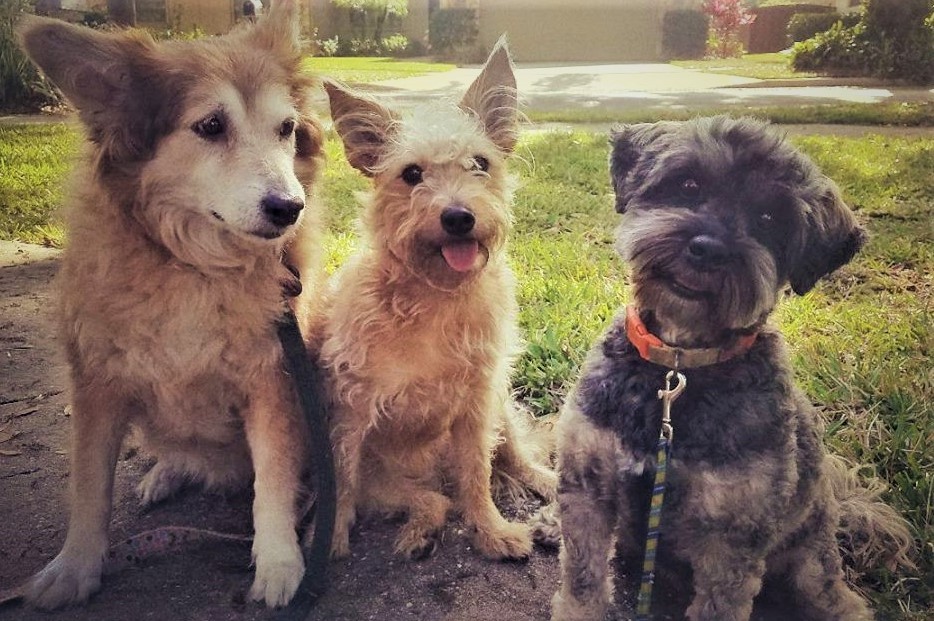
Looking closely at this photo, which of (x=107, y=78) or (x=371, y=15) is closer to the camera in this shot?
(x=107, y=78)

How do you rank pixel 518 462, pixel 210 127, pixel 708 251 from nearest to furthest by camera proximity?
pixel 708 251 < pixel 210 127 < pixel 518 462

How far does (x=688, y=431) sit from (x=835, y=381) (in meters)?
1.14

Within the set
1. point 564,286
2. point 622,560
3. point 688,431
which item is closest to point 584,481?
point 688,431

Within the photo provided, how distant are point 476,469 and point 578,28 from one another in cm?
169

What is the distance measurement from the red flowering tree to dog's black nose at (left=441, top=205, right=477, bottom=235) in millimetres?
1011

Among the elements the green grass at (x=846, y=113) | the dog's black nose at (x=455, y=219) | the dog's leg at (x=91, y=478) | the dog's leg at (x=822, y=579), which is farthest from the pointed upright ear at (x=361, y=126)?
the dog's leg at (x=822, y=579)

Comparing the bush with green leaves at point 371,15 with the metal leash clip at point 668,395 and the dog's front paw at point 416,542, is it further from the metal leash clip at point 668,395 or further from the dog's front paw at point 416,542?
the dog's front paw at point 416,542

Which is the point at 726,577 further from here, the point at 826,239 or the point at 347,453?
the point at 347,453

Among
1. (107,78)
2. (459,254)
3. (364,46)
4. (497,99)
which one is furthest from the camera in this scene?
(364,46)

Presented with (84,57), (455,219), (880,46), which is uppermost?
(880,46)

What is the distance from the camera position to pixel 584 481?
6.64 feet

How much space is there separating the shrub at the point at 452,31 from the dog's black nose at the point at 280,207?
918mm

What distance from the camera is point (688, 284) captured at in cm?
178

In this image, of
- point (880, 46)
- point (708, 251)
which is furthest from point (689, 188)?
point (880, 46)
